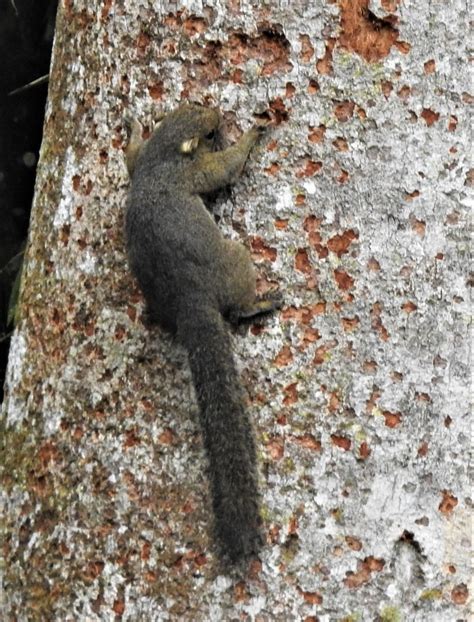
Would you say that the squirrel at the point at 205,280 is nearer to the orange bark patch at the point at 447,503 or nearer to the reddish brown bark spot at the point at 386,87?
the reddish brown bark spot at the point at 386,87

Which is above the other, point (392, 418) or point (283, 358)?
point (283, 358)

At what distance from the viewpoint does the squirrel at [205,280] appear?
2.94m

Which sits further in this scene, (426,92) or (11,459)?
(11,459)

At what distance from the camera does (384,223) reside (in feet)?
10.0

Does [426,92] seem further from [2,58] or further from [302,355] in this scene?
[2,58]

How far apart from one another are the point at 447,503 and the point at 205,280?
88cm

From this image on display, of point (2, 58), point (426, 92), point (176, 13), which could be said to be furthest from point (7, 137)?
point (426, 92)

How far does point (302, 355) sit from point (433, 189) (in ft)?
1.85

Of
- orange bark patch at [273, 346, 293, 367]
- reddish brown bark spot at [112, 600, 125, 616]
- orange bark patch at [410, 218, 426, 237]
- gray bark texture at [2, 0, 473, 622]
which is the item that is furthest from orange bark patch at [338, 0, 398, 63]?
reddish brown bark spot at [112, 600, 125, 616]

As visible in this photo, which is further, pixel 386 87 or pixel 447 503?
pixel 386 87

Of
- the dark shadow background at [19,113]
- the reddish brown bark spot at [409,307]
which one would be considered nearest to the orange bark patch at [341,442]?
the reddish brown bark spot at [409,307]

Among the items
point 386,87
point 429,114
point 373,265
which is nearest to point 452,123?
point 429,114

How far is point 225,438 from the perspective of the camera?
9.68 feet

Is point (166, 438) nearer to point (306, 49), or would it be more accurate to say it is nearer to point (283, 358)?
point (283, 358)
